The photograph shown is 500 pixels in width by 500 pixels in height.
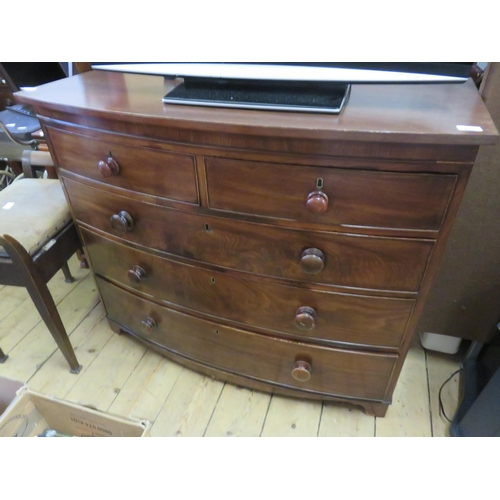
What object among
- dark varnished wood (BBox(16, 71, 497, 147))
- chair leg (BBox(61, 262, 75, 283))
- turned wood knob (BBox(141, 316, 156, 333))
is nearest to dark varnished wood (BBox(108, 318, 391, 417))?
turned wood knob (BBox(141, 316, 156, 333))

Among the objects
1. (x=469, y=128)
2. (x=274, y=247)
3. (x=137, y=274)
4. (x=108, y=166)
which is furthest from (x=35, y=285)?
(x=469, y=128)

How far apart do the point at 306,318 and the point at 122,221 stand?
52cm

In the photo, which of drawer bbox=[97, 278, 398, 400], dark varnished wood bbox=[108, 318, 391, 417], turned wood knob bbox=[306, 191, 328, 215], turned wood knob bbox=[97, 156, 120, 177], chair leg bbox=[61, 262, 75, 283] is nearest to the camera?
turned wood knob bbox=[306, 191, 328, 215]

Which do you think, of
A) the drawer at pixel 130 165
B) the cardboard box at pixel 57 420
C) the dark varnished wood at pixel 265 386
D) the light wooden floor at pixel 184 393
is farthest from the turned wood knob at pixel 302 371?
the drawer at pixel 130 165

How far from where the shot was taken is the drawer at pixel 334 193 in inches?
26.6

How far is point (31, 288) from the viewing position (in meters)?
1.11

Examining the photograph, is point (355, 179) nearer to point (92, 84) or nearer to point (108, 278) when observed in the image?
point (92, 84)

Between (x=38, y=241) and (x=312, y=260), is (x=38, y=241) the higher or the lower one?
the lower one

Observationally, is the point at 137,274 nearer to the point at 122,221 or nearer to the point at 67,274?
the point at 122,221

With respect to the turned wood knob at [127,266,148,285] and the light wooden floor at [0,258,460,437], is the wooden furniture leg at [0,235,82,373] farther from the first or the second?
the turned wood knob at [127,266,148,285]

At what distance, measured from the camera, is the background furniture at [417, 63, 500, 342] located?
900mm

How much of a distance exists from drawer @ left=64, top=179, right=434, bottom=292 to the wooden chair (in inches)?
10.0

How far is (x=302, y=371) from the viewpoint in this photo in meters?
1.01
